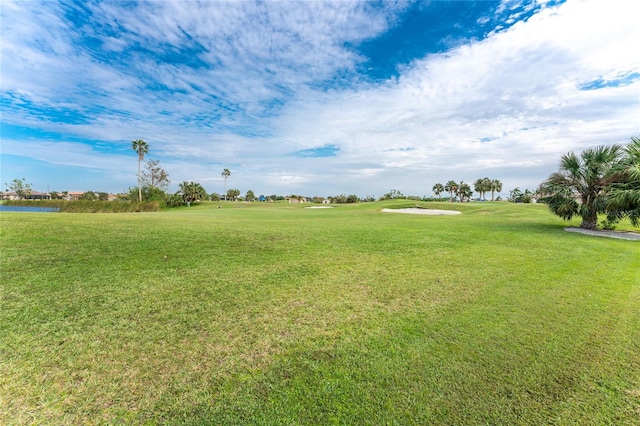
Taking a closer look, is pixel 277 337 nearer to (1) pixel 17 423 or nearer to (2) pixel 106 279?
(1) pixel 17 423

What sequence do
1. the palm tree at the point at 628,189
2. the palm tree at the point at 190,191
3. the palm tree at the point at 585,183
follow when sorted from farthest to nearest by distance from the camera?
the palm tree at the point at 190,191, the palm tree at the point at 585,183, the palm tree at the point at 628,189

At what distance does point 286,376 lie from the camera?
272 cm

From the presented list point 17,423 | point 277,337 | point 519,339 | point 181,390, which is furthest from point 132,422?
point 519,339

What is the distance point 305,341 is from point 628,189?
1692 cm

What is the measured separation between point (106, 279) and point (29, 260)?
2160mm

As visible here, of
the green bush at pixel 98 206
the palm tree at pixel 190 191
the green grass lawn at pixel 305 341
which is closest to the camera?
the green grass lawn at pixel 305 341

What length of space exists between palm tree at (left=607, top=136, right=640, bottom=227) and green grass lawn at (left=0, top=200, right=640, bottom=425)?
26.3 ft

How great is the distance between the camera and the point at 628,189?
1216cm

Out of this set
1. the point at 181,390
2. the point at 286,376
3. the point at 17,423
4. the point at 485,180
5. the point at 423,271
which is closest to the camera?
the point at 17,423

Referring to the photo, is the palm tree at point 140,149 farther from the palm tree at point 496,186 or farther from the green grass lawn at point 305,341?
the palm tree at point 496,186

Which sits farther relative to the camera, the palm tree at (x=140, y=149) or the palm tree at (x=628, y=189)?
the palm tree at (x=140, y=149)

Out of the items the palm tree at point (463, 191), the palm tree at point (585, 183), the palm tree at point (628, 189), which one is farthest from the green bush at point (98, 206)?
the palm tree at point (463, 191)

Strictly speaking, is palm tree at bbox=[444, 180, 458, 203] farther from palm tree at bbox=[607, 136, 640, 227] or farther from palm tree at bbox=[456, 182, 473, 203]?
palm tree at bbox=[607, 136, 640, 227]

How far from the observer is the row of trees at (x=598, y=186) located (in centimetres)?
1218
